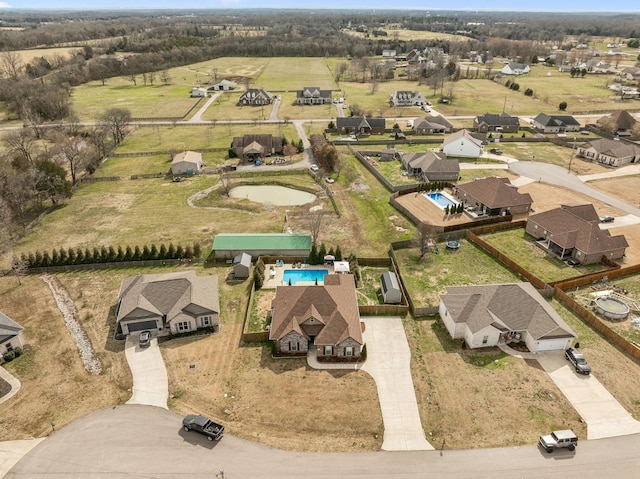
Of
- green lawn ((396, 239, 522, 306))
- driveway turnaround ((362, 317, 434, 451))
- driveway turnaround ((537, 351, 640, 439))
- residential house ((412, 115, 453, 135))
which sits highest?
residential house ((412, 115, 453, 135))

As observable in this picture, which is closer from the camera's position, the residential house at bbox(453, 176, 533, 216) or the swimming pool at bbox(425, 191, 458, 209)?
the residential house at bbox(453, 176, 533, 216)

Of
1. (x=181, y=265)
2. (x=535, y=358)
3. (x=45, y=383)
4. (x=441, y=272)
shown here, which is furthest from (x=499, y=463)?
(x=181, y=265)

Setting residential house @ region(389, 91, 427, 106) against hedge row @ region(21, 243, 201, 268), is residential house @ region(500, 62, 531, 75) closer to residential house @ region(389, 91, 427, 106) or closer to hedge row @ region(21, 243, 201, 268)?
residential house @ region(389, 91, 427, 106)

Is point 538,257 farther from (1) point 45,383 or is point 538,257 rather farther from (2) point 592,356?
(1) point 45,383

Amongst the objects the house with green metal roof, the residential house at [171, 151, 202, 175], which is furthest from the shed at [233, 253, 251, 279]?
the residential house at [171, 151, 202, 175]

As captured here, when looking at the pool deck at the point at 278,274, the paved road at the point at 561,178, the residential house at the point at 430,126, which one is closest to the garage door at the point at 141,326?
the pool deck at the point at 278,274

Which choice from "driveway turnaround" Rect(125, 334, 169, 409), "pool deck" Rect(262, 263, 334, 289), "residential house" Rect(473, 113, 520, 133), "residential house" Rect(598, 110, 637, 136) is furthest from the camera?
"residential house" Rect(473, 113, 520, 133)
